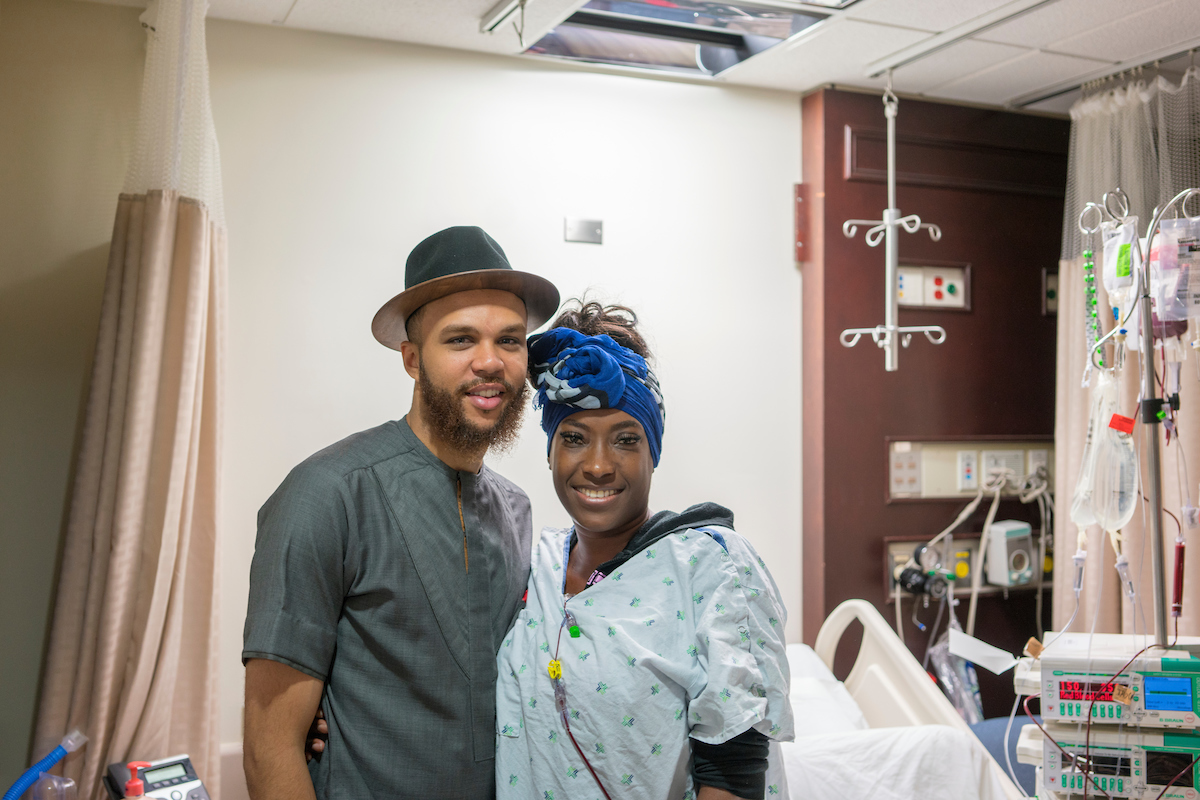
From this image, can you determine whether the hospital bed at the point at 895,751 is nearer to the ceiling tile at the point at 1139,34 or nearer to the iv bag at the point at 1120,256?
the iv bag at the point at 1120,256

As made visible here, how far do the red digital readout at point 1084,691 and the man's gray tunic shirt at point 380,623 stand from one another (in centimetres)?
131

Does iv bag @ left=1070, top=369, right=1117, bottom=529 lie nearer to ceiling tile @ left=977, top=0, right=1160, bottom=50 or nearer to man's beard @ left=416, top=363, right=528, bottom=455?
ceiling tile @ left=977, top=0, right=1160, bottom=50

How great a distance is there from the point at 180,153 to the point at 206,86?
0.18m

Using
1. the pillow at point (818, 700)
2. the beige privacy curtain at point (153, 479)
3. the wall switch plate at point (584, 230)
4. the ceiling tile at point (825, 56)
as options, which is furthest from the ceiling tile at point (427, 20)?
the pillow at point (818, 700)

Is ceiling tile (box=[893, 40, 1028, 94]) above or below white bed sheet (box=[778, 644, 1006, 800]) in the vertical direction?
above

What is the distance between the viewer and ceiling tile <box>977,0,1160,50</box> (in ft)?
8.63

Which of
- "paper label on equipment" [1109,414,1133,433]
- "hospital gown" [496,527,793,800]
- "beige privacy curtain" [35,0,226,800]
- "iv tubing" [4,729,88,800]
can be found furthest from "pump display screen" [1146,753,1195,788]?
"iv tubing" [4,729,88,800]

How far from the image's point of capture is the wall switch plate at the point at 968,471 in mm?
3529

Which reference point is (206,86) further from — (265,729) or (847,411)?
(847,411)

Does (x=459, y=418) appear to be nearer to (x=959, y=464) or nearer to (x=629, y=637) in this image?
(x=629, y=637)

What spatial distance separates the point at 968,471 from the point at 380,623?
8.64ft

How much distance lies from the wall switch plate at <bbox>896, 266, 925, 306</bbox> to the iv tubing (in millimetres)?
2808

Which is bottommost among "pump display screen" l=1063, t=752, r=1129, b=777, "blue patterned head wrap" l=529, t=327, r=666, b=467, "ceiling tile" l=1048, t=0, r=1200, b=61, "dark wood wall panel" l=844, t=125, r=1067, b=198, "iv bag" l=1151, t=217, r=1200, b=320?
"pump display screen" l=1063, t=752, r=1129, b=777

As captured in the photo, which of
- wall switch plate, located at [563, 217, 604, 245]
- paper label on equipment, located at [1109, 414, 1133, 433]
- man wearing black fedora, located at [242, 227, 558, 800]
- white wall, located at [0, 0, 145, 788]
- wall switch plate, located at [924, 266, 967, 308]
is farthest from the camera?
wall switch plate, located at [924, 266, 967, 308]
